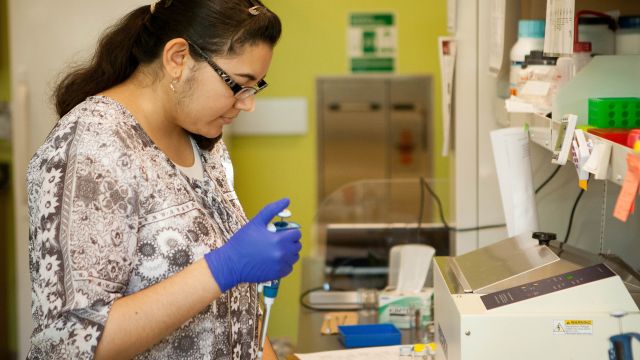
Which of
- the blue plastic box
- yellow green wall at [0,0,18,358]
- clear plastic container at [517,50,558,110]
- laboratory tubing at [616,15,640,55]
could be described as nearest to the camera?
laboratory tubing at [616,15,640,55]

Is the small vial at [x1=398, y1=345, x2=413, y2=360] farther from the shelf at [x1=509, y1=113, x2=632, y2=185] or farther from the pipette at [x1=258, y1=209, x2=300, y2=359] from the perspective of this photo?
the shelf at [x1=509, y1=113, x2=632, y2=185]

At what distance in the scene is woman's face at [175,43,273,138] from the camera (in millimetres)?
1491

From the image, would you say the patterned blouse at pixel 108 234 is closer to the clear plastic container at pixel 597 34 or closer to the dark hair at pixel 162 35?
the dark hair at pixel 162 35

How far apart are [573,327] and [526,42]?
0.86 m

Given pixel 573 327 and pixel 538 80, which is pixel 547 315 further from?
pixel 538 80


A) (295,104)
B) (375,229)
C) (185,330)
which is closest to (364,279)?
(375,229)

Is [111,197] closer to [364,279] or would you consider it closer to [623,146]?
[623,146]

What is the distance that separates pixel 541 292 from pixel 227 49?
70cm

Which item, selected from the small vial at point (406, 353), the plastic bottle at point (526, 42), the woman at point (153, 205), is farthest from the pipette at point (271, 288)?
the plastic bottle at point (526, 42)

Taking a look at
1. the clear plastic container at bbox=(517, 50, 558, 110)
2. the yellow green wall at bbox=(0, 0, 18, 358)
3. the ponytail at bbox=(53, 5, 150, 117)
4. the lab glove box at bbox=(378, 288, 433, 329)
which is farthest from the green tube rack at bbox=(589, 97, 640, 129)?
the yellow green wall at bbox=(0, 0, 18, 358)

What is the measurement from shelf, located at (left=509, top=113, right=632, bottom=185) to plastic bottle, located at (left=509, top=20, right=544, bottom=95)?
0.10 meters

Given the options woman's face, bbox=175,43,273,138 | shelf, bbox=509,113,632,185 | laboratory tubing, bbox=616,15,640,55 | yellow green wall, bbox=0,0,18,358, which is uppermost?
laboratory tubing, bbox=616,15,640,55

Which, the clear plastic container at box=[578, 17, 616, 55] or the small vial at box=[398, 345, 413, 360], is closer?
the clear plastic container at box=[578, 17, 616, 55]

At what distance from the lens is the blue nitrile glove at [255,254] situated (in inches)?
53.0
